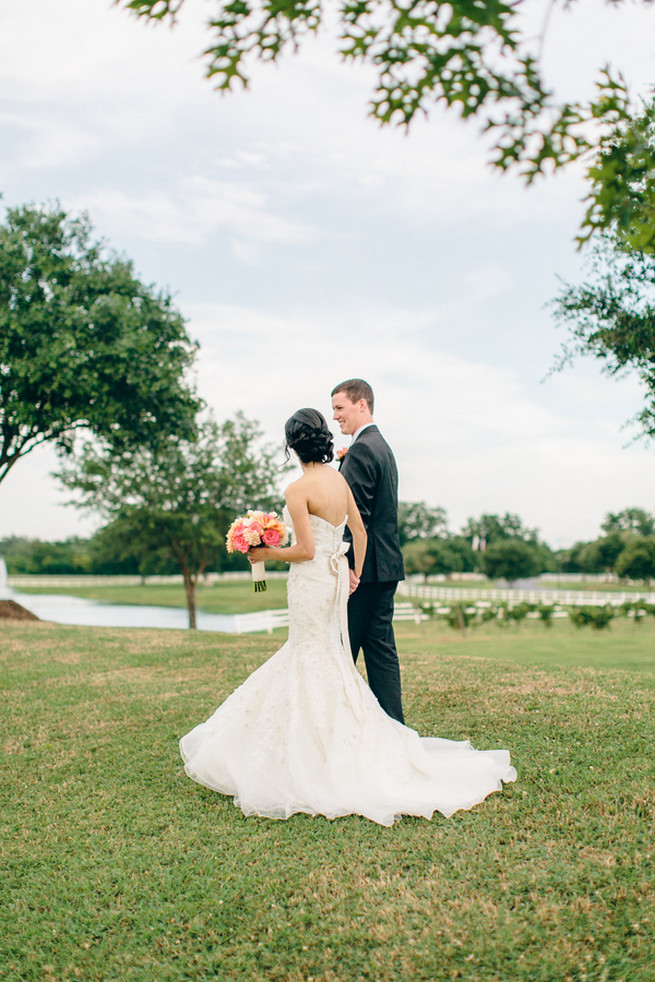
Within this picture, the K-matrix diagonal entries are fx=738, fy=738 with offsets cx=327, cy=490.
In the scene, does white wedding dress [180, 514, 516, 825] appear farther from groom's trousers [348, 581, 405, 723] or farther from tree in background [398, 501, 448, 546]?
tree in background [398, 501, 448, 546]

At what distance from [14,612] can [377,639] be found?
16.5 meters

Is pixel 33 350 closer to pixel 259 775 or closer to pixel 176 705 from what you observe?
pixel 176 705

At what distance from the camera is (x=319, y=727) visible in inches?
203

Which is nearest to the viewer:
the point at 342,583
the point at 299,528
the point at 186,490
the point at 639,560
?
the point at 299,528

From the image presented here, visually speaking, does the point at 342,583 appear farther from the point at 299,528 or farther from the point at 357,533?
the point at 299,528

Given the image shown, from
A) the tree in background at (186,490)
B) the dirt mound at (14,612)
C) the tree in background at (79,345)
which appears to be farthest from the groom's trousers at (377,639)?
the tree in background at (186,490)

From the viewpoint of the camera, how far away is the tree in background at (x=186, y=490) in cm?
3006

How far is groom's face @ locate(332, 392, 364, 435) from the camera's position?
607cm

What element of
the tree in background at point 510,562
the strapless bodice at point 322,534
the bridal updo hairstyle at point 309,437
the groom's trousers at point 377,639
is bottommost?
the tree in background at point 510,562

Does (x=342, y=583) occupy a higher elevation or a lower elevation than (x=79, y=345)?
lower

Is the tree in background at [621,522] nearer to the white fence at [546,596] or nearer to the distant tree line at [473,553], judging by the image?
the distant tree line at [473,553]

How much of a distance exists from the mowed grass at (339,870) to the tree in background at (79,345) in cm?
1184

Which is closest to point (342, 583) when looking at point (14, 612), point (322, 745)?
point (322, 745)

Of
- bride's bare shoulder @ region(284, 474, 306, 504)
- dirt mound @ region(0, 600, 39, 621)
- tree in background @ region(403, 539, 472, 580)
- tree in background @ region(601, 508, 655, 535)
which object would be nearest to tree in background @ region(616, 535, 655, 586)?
tree in background @ region(403, 539, 472, 580)
